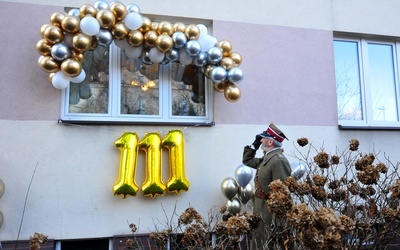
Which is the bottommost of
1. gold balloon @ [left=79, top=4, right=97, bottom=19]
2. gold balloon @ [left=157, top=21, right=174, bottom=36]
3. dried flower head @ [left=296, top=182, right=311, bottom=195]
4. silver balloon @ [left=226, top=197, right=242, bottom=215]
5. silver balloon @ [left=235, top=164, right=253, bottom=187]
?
silver balloon @ [left=226, top=197, right=242, bottom=215]

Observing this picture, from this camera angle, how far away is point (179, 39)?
13.9 feet

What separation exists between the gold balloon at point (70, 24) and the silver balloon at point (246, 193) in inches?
89.8

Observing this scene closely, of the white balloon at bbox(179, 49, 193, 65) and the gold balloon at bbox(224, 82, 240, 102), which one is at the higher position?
the white balloon at bbox(179, 49, 193, 65)

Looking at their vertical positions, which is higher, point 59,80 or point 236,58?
point 236,58

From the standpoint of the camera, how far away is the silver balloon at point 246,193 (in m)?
4.34

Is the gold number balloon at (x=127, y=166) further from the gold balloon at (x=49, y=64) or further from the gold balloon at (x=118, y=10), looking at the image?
the gold balloon at (x=118, y=10)

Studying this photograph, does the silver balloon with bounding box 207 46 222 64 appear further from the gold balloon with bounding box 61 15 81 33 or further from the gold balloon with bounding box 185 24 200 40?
the gold balloon with bounding box 61 15 81 33

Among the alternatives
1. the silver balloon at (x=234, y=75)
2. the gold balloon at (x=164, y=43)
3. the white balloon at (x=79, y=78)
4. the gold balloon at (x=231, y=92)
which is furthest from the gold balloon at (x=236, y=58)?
the white balloon at (x=79, y=78)

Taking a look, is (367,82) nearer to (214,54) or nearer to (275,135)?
(275,135)

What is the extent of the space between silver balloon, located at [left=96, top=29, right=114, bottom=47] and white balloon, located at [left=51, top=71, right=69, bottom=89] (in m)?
0.49

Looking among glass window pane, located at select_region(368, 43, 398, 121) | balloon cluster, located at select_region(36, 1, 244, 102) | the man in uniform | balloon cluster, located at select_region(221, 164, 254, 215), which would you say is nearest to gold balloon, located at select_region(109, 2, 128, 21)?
balloon cluster, located at select_region(36, 1, 244, 102)

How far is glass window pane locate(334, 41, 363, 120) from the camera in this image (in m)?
5.41

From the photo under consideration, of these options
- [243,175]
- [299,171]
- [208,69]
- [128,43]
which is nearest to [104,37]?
[128,43]

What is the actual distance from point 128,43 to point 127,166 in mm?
1246
